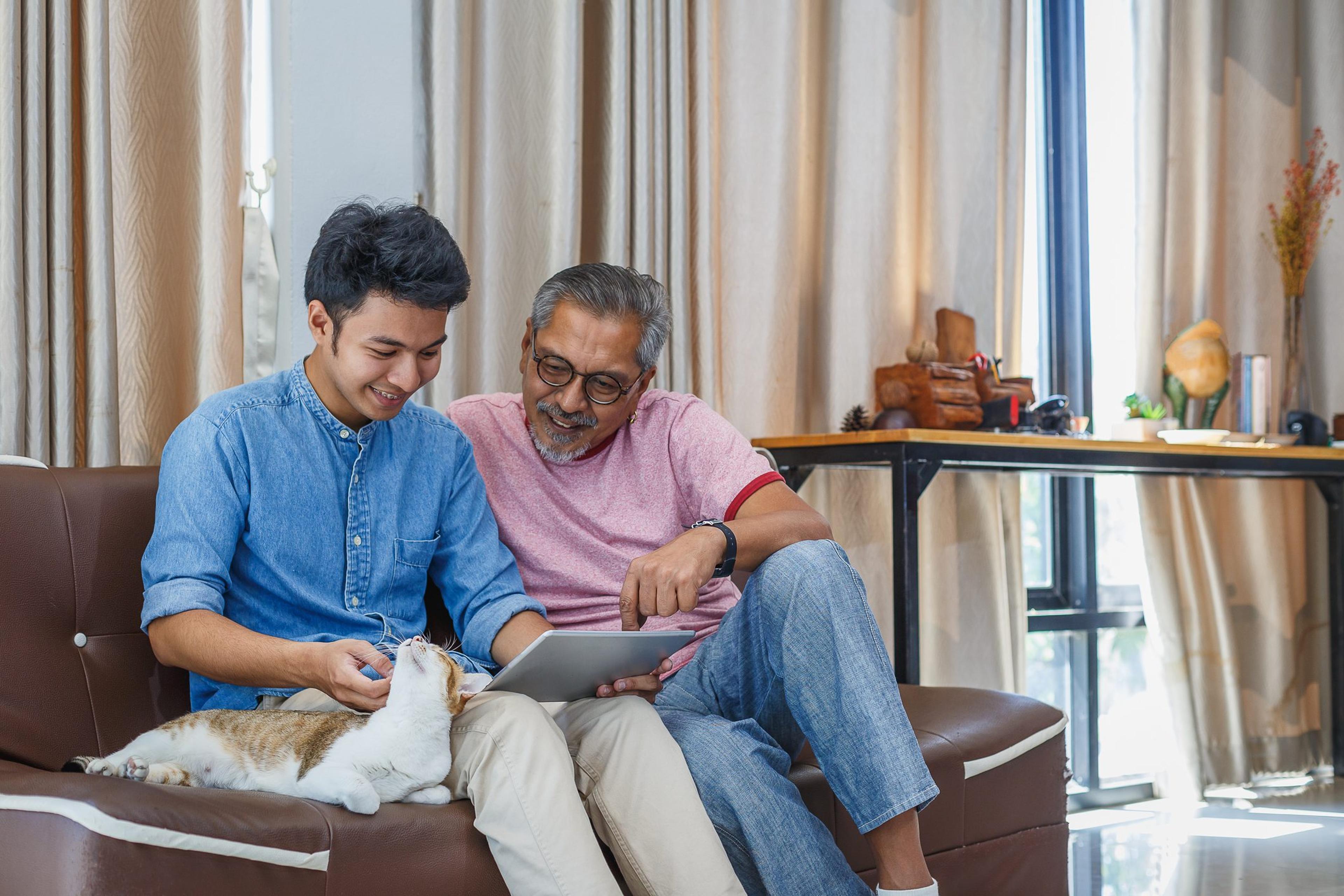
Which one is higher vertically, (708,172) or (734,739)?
(708,172)

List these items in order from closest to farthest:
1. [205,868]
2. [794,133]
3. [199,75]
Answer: [205,868] → [199,75] → [794,133]

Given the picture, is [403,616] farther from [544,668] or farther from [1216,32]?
[1216,32]

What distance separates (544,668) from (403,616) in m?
0.39

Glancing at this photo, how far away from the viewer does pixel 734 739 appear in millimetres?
1545

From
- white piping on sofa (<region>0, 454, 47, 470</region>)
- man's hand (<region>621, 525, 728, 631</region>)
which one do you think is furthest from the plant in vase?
white piping on sofa (<region>0, 454, 47, 470</region>)

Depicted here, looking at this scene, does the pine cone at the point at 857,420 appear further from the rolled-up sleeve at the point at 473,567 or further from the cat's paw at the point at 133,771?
the cat's paw at the point at 133,771

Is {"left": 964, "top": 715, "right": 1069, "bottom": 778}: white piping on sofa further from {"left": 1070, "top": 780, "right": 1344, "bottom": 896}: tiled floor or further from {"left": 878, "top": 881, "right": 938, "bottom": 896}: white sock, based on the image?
{"left": 1070, "top": 780, "right": 1344, "bottom": 896}: tiled floor

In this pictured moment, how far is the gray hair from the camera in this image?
1.82m

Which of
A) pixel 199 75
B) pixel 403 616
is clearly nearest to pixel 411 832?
pixel 403 616

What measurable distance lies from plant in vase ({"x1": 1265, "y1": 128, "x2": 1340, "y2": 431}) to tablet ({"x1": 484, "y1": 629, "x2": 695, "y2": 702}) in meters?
2.81

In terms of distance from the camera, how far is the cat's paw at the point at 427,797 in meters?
1.33

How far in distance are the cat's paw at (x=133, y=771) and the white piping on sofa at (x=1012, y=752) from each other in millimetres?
1153

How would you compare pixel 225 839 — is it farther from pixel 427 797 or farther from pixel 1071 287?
pixel 1071 287

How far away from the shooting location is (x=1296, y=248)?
3572 millimetres
